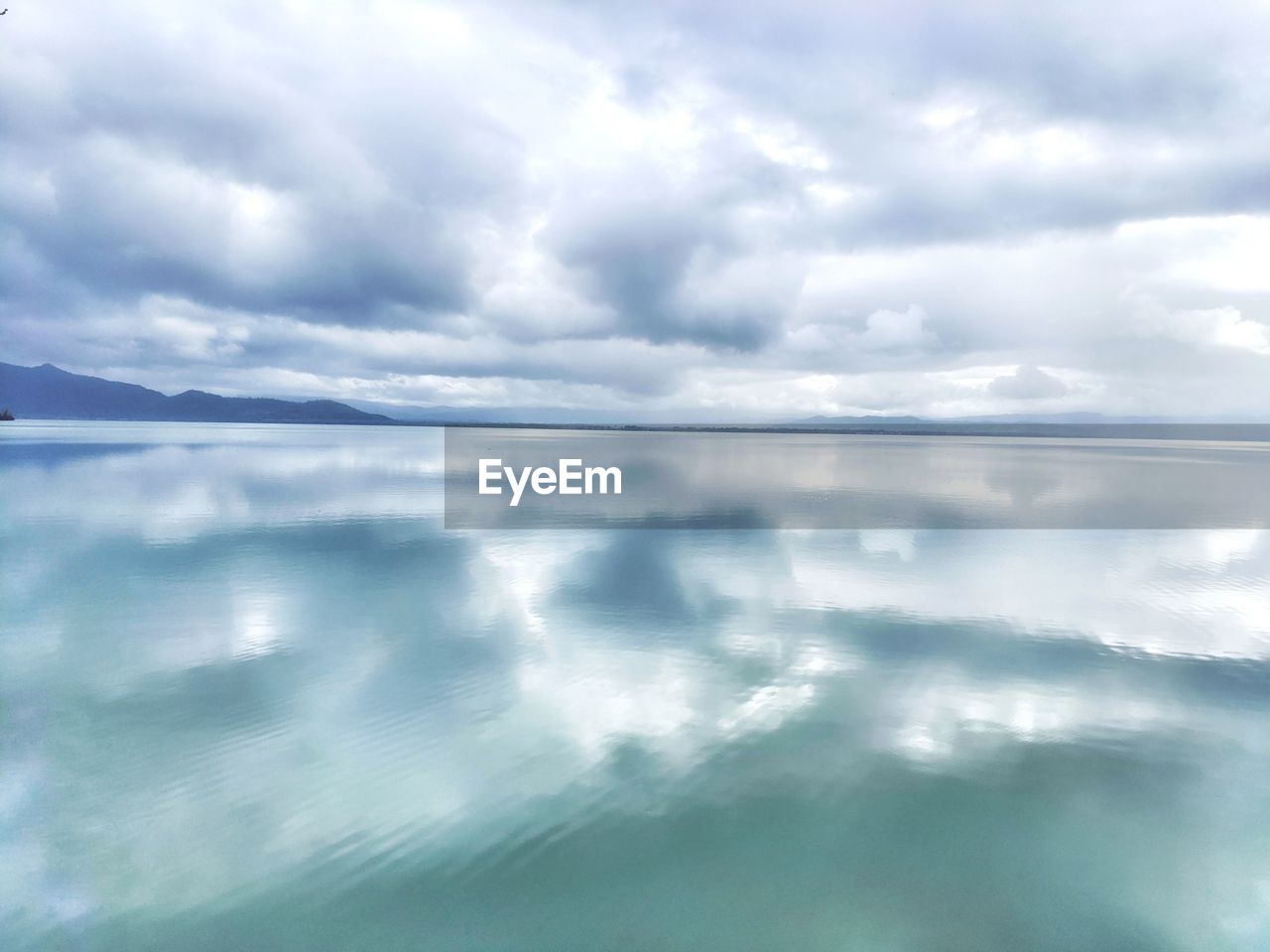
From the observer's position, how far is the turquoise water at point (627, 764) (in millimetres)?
7418

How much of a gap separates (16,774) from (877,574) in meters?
22.1

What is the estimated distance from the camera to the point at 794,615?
18.4m

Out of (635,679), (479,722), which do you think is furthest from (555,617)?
(479,722)

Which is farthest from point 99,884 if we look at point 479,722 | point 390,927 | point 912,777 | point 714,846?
point 912,777

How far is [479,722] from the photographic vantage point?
11.7 meters

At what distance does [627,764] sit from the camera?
34.2ft

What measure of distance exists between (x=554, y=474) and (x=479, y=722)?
5298 centimetres

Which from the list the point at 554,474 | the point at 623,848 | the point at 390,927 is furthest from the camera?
the point at 554,474

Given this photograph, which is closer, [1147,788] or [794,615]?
[1147,788]

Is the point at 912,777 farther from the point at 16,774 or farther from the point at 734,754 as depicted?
the point at 16,774

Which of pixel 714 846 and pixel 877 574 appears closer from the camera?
pixel 714 846

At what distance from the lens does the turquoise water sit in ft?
24.3

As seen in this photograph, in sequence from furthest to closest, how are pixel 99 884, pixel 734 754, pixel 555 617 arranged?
pixel 555 617, pixel 734 754, pixel 99 884

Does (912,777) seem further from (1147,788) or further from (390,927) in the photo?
(390,927)
